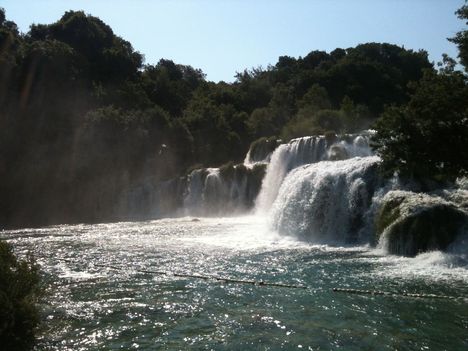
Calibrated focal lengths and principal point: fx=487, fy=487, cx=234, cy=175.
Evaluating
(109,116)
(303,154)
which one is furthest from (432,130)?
(109,116)

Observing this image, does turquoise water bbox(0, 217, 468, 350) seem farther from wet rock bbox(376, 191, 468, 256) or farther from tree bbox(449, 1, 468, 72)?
tree bbox(449, 1, 468, 72)

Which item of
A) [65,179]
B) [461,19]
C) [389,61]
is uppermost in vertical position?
[389,61]

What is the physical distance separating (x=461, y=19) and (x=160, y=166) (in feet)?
108

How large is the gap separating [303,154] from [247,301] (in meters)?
21.6

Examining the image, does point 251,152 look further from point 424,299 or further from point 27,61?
point 424,299

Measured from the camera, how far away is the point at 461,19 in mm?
18750

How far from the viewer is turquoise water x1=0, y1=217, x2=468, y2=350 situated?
31.0 feet

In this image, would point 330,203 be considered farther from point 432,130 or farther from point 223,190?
point 223,190

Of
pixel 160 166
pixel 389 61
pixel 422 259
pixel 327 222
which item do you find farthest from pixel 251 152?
pixel 389 61

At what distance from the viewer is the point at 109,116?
46906 millimetres

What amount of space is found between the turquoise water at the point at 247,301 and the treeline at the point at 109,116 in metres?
19.6

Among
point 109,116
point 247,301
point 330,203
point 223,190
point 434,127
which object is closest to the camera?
point 247,301

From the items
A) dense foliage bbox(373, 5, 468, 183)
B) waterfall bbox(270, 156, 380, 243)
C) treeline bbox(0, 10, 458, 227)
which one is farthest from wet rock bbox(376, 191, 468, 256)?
treeline bbox(0, 10, 458, 227)

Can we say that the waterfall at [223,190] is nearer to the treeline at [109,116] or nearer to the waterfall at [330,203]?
the treeline at [109,116]
